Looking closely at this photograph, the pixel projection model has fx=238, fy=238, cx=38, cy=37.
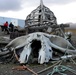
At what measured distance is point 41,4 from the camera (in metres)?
17.8

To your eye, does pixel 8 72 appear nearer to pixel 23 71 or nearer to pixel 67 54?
pixel 23 71

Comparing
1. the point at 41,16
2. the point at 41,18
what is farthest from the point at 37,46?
the point at 41,16

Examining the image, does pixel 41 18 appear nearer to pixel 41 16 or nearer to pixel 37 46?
pixel 41 16

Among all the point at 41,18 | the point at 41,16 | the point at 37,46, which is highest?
the point at 41,16

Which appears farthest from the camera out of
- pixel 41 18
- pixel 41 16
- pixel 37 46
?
pixel 41 16

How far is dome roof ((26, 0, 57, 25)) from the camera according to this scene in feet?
54.0

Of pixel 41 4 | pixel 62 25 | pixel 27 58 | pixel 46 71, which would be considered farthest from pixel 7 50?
pixel 41 4

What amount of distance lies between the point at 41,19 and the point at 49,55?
8860 millimetres

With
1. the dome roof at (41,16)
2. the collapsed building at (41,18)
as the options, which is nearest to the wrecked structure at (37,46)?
the collapsed building at (41,18)

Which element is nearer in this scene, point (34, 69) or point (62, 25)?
point (34, 69)

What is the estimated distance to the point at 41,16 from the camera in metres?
16.6

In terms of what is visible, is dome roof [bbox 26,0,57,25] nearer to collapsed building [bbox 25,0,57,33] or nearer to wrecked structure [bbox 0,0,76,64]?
collapsed building [bbox 25,0,57,33]

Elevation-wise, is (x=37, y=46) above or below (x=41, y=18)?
below

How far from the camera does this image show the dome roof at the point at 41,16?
16472 mm
